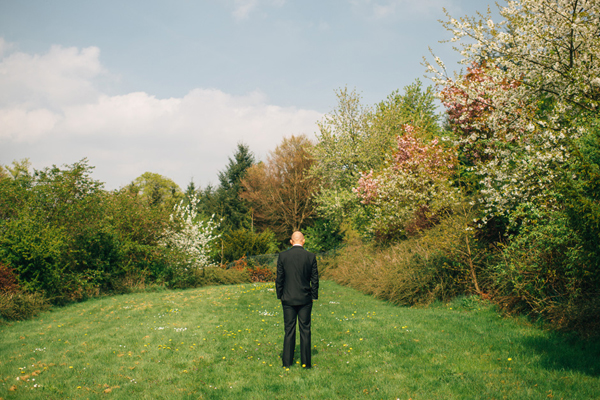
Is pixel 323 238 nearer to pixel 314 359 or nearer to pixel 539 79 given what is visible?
pixel 539 79

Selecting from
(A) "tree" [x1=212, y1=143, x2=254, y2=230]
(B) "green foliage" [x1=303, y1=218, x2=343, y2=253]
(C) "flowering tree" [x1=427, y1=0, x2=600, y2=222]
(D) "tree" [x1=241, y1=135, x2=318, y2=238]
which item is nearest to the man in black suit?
(C) "flowering tree" [x1=427, y1=0, x2=600, y2=222]

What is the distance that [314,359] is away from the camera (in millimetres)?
6086

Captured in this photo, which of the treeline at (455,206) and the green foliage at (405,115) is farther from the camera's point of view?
the green foliage at (405,115)

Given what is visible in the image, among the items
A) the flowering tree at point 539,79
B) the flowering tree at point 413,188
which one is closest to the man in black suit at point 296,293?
the flowering tree at point 539,79

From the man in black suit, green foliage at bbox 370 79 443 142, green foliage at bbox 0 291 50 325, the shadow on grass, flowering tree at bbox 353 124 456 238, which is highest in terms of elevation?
green foliage at bbox 370 79 443 142


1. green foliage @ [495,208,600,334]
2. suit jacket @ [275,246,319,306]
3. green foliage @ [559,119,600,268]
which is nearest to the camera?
green foliage @ [559,119,600,268]

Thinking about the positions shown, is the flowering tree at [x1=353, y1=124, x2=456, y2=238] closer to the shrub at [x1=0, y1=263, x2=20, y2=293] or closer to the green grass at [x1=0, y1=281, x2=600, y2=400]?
the green grass at [x1=0, y1=281, x2=600, y2=400]

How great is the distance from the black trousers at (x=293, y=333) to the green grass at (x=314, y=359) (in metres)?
0.18

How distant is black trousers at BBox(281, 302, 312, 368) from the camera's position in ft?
18.6

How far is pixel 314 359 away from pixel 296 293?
1.17m

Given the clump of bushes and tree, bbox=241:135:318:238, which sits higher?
tree, bbox=241:135:318:238

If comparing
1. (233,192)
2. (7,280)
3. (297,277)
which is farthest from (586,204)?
(233,192)

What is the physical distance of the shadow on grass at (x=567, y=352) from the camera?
202 inches

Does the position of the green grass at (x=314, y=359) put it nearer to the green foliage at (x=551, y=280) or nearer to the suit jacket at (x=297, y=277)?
the green foliage at (x=551, y=280)
